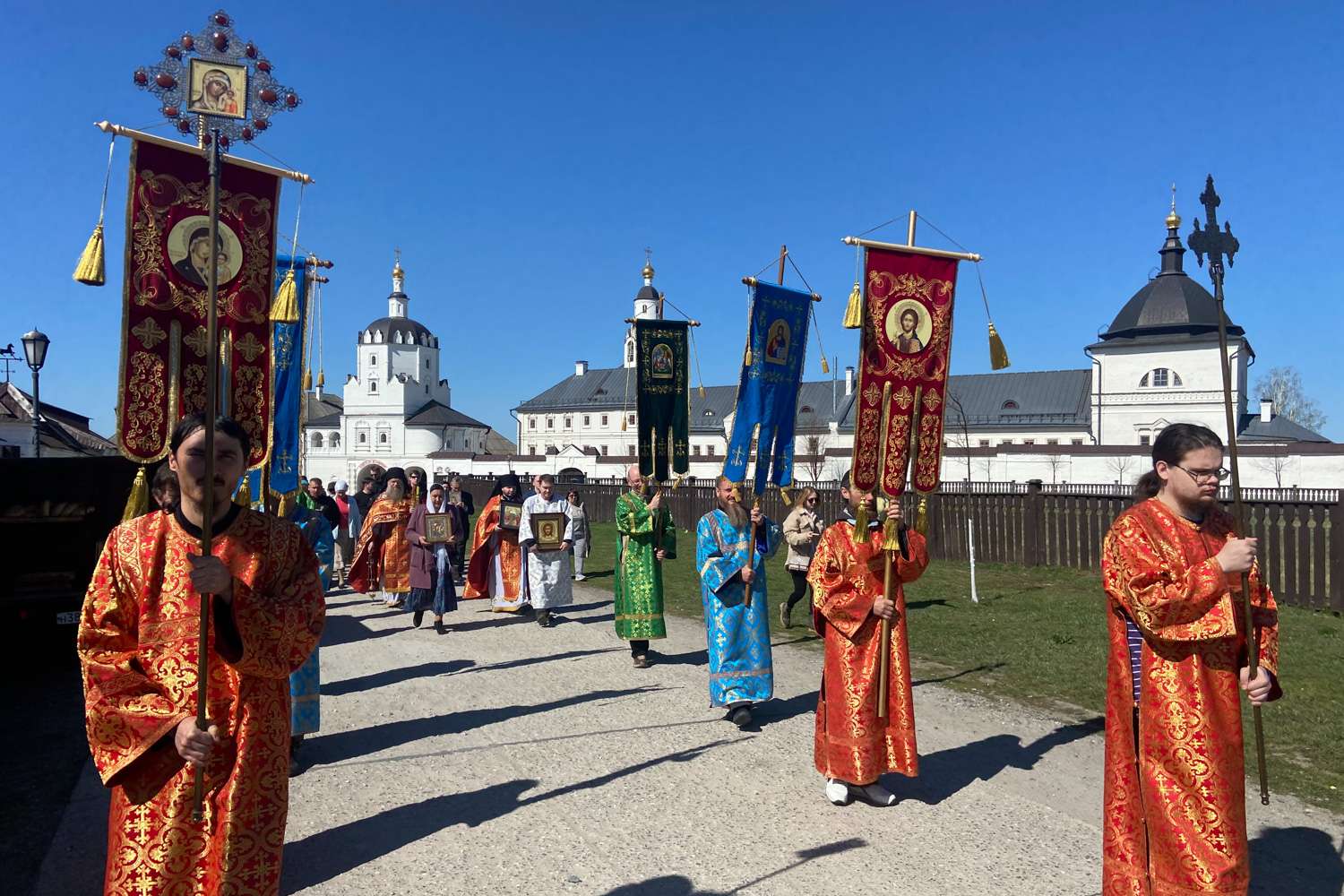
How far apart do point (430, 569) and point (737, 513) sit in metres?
4.85

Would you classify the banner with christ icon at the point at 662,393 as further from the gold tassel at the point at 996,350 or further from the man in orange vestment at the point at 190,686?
the man in orange vestment at the point at 190,686

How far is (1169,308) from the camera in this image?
54.3m

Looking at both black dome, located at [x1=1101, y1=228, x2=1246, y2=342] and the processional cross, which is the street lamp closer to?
the processional cross

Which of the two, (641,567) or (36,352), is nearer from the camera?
(641,567)

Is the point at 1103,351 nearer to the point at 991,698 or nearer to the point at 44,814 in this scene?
the point at 991,698

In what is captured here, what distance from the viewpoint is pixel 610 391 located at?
267ft

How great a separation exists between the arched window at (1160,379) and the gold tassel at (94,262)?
57.8m

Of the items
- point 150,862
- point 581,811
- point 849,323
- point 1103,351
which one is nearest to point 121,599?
point 150,862

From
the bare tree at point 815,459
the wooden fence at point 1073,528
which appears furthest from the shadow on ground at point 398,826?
the bare tree at point 815,459

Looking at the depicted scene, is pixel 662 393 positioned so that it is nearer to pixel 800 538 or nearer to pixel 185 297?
pixel 800 538

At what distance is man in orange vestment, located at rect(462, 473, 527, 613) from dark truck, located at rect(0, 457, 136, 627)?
436 centimetres

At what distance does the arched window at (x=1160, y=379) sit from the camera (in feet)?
175

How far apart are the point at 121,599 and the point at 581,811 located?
277 cm

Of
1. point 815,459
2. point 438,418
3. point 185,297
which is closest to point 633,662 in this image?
point 185,297
